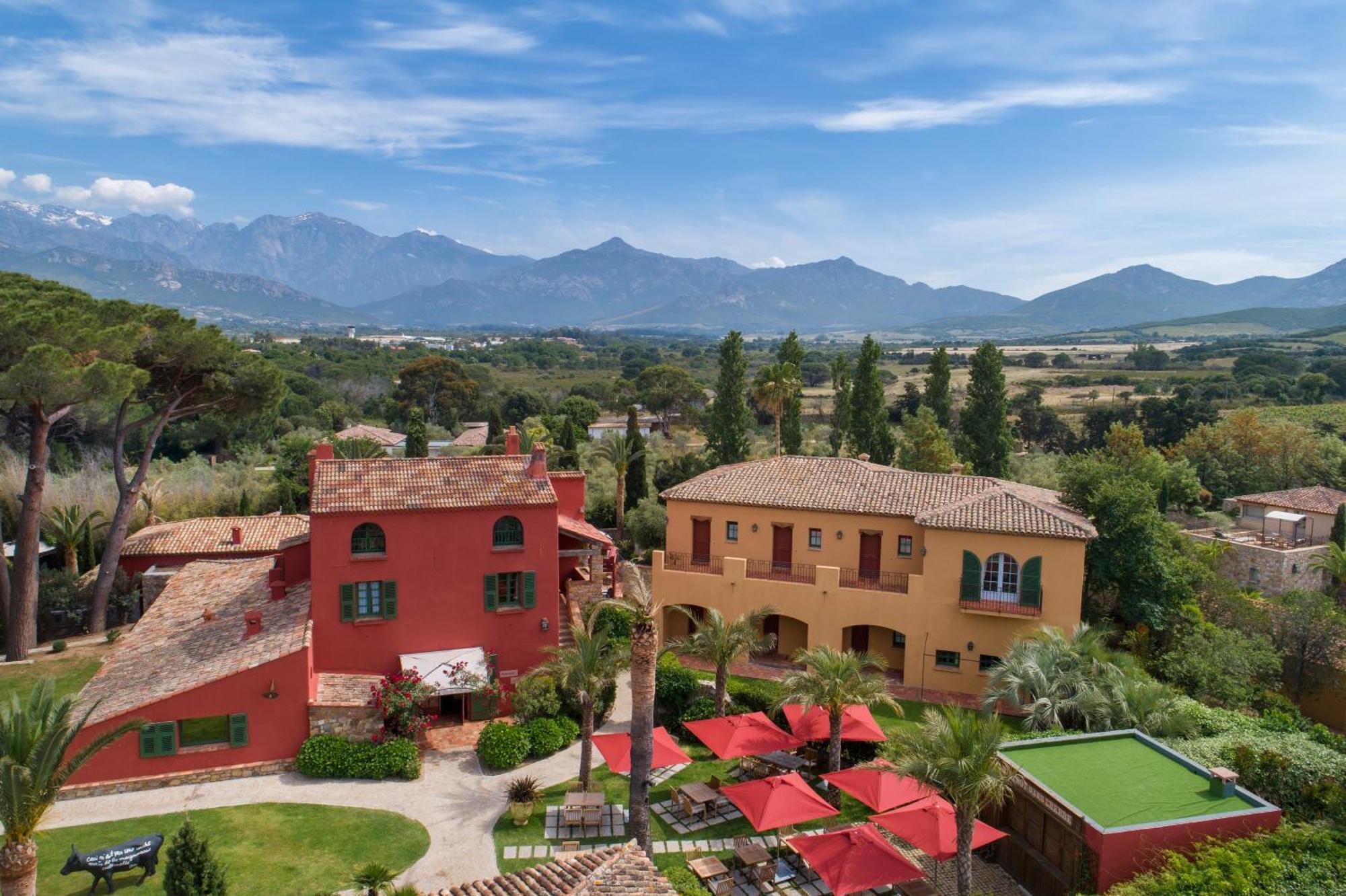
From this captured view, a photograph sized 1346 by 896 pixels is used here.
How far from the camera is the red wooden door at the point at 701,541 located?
2925cm

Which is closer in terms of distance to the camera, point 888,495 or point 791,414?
point 888,495

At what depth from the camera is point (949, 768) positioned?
13609mm

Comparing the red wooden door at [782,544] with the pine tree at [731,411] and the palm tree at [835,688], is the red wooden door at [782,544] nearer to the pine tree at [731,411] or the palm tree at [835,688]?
the palm tree at [835,688]

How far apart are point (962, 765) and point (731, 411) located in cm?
3159

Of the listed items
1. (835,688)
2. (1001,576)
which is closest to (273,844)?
(835,688)

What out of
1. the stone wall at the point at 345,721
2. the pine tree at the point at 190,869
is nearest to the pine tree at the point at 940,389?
the stone wall at the point at 345,721

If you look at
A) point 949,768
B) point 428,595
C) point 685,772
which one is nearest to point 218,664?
point 428,595

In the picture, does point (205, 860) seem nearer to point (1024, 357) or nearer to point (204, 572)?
point (204, 572)

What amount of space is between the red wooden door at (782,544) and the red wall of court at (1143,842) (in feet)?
48.0

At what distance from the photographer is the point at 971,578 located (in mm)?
25094

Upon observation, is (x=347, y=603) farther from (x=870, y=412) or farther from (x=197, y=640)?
(x=870, y=412)

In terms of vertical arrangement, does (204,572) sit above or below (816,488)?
below

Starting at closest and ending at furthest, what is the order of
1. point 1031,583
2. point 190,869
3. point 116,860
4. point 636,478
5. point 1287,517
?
point 190,869, point 116,860, point 1031,583, point 1287,517, point 636,478

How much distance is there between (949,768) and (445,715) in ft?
48.3
